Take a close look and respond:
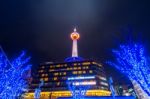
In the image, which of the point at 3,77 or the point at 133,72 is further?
the point at 3,77

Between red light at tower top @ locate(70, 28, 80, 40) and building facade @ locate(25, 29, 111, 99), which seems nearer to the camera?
building facade @ locate(25, 29, 111, 99)

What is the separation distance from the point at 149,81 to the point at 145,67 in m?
2.16

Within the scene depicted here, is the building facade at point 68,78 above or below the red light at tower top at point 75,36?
below

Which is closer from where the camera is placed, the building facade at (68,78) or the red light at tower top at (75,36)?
the building facade at (68,78)

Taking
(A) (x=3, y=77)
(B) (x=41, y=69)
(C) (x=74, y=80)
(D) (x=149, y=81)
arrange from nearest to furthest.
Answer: (D) (x=149, y=81) → (A) (x=3, y=77) → (C) (x=74, y=80) → (B) (x=41, y=69)

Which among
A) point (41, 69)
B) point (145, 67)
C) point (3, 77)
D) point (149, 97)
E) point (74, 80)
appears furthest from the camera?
point (41, 69)

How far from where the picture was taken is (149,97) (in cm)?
2466

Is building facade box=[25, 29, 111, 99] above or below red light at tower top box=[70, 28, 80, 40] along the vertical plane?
below

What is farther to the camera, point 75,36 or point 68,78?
point 75,36

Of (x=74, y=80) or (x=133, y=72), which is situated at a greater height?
(x=74, y=80)

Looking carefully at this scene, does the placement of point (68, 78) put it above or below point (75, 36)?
below

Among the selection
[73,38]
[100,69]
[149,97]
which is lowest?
[149,97]

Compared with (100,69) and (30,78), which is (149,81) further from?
(30,78)

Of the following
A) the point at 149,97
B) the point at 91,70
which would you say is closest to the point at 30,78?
the point at 91,70
